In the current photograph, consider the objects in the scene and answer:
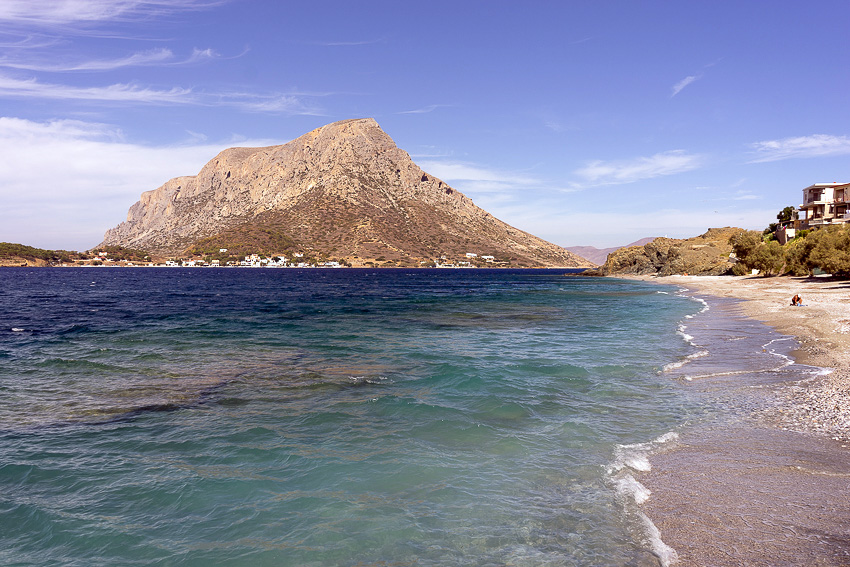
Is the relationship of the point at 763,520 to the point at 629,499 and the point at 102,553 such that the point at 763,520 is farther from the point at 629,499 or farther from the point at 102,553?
the point at 102,553

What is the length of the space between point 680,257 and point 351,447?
136 meters

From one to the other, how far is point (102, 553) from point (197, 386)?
10.7 m

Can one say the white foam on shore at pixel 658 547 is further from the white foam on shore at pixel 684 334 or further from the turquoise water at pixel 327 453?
the white foam on shore at pixel 684 334

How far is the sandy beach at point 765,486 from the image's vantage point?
259 inches

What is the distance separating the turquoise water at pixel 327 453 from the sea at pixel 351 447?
0.16 feet

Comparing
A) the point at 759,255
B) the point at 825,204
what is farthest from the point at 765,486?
the point at 825,204

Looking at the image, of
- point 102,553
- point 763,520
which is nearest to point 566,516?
point 763,520

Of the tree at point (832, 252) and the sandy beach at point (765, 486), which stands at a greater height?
the tree at point (832, 252)

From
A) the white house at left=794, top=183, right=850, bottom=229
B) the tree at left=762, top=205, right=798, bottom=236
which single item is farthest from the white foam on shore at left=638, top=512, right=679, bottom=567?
the tree at left=762, top=205, right=798, bottom=236

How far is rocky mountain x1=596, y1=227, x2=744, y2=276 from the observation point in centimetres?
11988

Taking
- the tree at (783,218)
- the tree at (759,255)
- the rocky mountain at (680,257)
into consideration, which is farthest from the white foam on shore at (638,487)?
the tree at (783,218)

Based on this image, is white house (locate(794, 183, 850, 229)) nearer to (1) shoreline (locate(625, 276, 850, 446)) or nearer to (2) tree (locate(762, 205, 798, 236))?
Answer: (2) tree (locate(762, 205, 798, 236))

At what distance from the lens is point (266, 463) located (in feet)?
34.2

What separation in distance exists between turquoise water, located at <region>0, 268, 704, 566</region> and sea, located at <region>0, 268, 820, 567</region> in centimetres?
5
